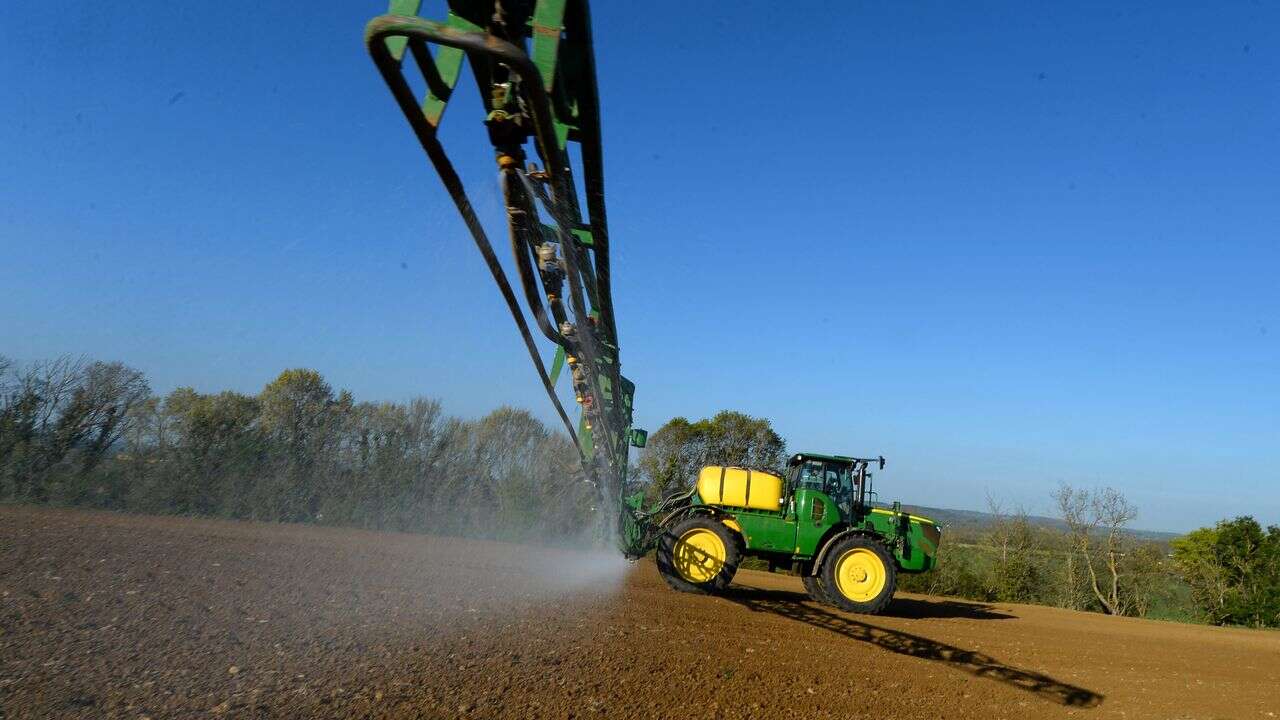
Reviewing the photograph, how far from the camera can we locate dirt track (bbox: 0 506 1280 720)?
5043mm

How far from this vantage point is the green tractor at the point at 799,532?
42.8ft

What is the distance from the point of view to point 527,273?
532cm

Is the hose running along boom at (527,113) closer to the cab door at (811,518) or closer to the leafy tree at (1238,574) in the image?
the cab door at (811,518)

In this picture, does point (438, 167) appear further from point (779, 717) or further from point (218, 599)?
point (218, 599)

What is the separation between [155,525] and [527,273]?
1723cm

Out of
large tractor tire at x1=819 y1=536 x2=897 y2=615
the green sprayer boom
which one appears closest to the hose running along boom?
the green sprayer boom

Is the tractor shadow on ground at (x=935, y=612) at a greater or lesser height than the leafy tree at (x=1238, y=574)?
lesser

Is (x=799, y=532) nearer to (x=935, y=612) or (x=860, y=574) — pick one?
(x=860, y=574)

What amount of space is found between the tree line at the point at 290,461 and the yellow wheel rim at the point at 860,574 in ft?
34.2

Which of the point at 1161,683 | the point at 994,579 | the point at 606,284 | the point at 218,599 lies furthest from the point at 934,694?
the point at 994,579

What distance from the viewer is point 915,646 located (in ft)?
33.8

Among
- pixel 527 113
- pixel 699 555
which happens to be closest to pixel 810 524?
pixel 699 555

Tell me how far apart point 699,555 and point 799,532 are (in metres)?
1.96

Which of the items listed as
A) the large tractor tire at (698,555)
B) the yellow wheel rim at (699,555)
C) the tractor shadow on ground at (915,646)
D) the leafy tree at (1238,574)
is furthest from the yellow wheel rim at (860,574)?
the leafy tree at (1238,574)
